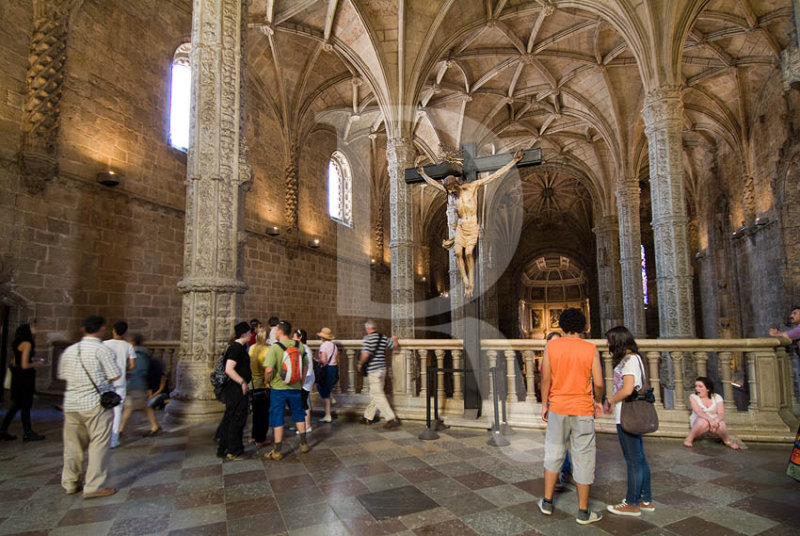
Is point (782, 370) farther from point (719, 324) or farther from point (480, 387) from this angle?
point (719, 324)

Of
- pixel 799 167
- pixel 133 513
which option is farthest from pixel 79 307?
pixel 799 167

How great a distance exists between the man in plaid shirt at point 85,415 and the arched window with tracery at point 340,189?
51.6 feet

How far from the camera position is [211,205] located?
20.2 ft

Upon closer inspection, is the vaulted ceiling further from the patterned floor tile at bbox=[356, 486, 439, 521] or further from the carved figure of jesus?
the patterned floor tile at bbox=[356, 486, 439, 521]

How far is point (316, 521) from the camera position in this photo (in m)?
3.18

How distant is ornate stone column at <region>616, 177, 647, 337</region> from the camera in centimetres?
1766

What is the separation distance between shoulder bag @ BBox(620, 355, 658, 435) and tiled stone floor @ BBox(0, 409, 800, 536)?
0.62m

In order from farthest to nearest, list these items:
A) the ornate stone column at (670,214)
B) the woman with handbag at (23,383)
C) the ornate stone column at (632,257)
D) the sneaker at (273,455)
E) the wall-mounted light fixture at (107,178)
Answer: the ornate stone column at (632,257) → the ornate stone column at (670,214) → the wall-mounted light fixture at (107,178) → the woman with handbag at (23,383) → the sneaker at (273,455)

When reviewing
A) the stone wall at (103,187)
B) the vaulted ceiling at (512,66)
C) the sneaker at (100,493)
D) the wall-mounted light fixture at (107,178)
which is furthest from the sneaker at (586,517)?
the vaulted ceiling at (512,66)

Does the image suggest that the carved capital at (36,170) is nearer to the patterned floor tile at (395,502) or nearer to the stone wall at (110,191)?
the stone wall at (110,191)

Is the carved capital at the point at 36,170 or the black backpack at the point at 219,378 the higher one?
the carved capital at the point at 36,170

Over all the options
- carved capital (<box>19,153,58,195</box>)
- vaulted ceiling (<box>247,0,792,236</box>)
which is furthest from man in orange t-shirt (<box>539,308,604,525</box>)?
vaulted ceiling (<box>247,0,792,236</box>)

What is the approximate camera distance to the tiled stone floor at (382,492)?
10.2ft

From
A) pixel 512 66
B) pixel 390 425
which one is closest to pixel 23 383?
pixel 390 425
